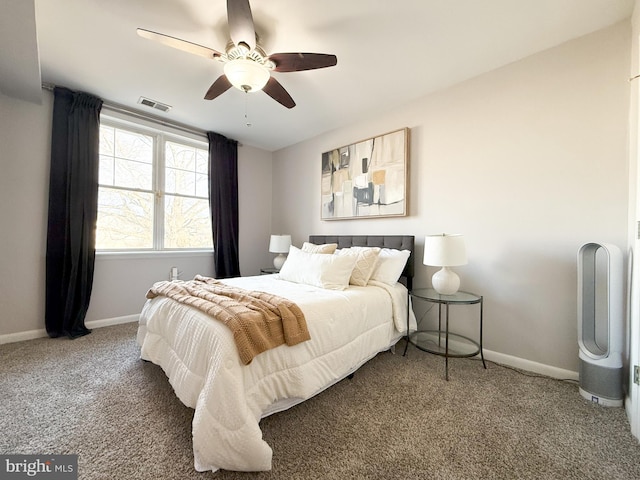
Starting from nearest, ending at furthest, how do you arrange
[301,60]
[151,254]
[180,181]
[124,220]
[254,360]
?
[254,360]
[301,60]
[124,220]
[151,254]
[180,181]

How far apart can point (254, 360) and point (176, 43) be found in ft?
6.83

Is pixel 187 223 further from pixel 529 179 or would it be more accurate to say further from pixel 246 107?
pixel 529 179

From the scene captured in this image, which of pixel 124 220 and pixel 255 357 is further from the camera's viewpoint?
pixel 124 220

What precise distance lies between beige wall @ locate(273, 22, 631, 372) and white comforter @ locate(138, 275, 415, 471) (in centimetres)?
92

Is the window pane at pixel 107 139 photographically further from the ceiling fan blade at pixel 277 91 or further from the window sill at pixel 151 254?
the ceiling fan blade at pixel 277 91

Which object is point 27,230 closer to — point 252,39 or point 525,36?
point 252,39

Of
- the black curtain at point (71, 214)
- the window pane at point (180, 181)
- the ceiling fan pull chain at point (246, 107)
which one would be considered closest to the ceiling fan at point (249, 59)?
the ceiling fan pull chain at point (246, 107)

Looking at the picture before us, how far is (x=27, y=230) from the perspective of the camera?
270 centimetres

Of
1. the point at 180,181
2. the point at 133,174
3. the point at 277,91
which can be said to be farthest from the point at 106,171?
the point at 277,91

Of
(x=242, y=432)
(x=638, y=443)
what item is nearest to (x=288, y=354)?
(x=242, y=432)

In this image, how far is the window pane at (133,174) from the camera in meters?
3.28

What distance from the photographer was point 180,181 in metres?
3.78

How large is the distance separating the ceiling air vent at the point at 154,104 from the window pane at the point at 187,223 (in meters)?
1.12

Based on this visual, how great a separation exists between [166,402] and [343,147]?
10.6 ft
